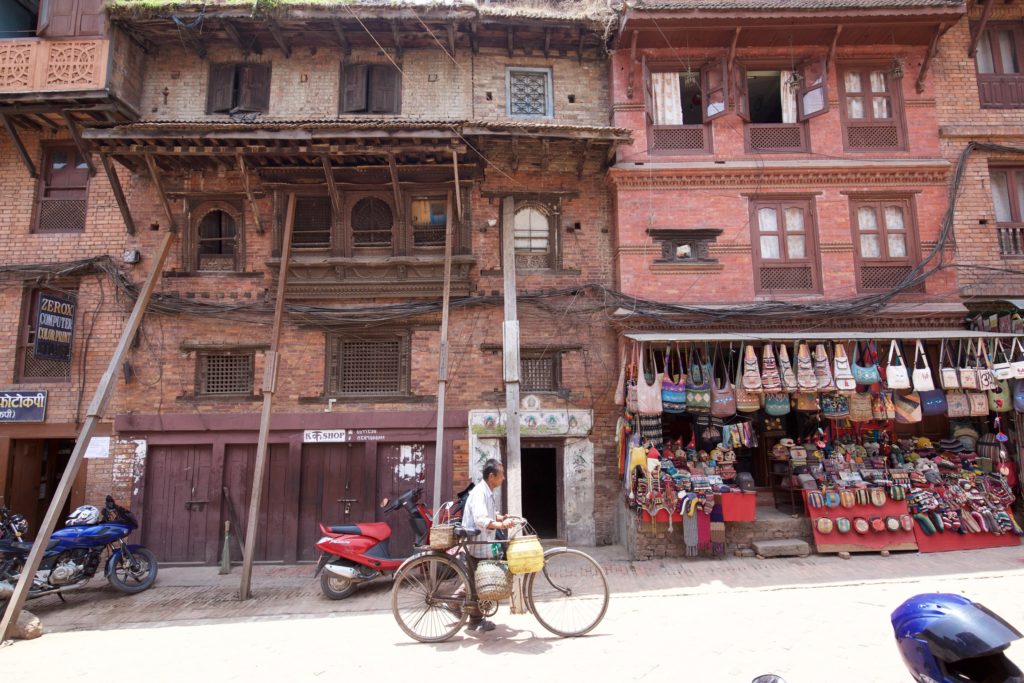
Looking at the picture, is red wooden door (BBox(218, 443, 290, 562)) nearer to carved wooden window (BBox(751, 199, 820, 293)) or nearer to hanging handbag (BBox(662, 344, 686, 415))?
hanging handbag (BBox(662, 344, 686, 415))

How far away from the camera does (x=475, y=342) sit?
36.2ft

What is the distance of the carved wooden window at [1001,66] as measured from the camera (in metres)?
11.7

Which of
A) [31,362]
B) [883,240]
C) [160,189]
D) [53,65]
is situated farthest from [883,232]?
[31,362]

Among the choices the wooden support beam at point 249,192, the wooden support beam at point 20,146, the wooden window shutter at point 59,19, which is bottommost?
the wooden support beam at point 249,192

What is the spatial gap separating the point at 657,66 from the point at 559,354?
633 centimetres

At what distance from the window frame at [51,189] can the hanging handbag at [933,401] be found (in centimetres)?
1641

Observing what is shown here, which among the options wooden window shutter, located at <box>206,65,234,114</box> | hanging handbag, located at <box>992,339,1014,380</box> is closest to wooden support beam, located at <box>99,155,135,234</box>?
wooden window shutter, located at <box>206,65,234,114</box>

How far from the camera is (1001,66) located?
11.9 meters

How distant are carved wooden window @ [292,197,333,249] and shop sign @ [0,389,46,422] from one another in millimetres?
5705

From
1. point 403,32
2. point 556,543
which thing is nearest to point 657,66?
point 403,32

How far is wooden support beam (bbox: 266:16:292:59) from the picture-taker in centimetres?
1091

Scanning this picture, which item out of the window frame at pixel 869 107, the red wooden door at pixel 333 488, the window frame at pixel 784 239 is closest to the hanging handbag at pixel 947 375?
the window frame at pixel 784 239

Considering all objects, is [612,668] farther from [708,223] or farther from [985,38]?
[985,38]

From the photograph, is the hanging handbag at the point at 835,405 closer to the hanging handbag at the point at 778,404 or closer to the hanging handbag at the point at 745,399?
the hanging handbag at the point at 778,404
